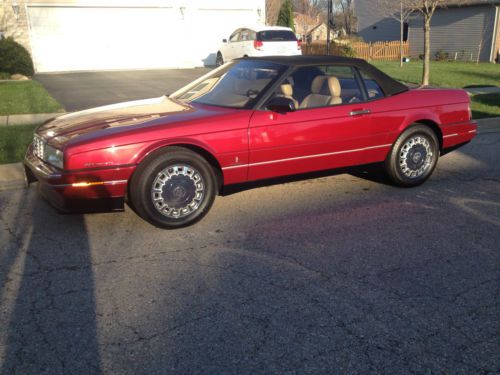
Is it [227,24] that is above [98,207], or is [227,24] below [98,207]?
above

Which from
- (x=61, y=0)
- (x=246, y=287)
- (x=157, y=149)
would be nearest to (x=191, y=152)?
(x=157, y=149)

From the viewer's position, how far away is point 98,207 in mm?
4320

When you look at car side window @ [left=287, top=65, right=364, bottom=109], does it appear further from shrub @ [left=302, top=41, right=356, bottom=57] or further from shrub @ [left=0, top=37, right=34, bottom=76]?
shrub @ [left=302, top=41, right=356, bottom=57]

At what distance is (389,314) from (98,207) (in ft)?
8.30

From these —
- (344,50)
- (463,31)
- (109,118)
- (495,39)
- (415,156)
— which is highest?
(463,31)

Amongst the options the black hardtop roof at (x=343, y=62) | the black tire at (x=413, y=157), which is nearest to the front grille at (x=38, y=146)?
the black hardtop roof at (x=343, y=62)

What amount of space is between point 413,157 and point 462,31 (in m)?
25.4

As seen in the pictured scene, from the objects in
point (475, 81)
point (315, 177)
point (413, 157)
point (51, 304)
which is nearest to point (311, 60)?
point (315, 177)

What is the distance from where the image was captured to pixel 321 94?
5.27m

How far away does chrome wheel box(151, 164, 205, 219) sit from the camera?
443 cm

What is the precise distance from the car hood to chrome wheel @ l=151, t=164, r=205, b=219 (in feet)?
1.78

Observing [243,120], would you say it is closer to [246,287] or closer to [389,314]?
[246,287]

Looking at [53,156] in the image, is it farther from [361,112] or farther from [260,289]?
[361,112]

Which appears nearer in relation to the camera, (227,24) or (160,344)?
(160,344)
